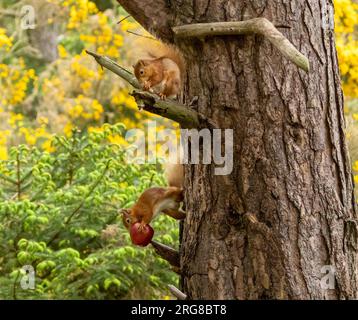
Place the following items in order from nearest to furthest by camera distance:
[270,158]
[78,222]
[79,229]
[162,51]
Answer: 1. [270,158]
2. [162,51]
3. [79,229]
4. [78,222]

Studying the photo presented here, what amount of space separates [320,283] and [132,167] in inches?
106

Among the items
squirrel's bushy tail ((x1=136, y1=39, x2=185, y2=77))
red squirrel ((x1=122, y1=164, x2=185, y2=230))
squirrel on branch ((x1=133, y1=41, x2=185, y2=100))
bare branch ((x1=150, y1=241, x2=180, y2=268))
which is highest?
squirrel's bushy tail ((x1=136, y1=39, x2=185, y2=77))

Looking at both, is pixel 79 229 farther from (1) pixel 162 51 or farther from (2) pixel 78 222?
(1) pixel 162 51

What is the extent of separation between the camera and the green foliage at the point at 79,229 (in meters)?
4.57

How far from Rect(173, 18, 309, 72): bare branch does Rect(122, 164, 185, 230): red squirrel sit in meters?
0.56

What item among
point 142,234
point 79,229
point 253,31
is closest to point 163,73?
point 253,31

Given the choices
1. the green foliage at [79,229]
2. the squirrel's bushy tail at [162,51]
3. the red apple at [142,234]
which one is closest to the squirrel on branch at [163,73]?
the squirrel's bushy tail at [162,51]

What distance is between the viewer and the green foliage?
4566 millimetres

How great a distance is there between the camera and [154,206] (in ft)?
9.66

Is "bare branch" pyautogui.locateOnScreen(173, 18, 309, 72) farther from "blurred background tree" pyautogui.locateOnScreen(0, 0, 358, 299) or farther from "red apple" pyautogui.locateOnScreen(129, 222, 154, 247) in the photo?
"blurred background tree" pyautogui.locateOnScreen(0, 0, 358, 299)

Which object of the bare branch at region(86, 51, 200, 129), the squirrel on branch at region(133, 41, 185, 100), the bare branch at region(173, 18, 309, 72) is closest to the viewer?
the bare branch at region(173, 18, 309, 72)

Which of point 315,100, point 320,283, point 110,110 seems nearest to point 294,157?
point 315,100

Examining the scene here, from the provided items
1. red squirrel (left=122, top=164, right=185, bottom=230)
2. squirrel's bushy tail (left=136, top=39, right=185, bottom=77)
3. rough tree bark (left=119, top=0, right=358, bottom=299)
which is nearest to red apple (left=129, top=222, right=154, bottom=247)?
red squirrel (left=122, top=164, right=185, bottom=230)

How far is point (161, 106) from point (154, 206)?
488mm
